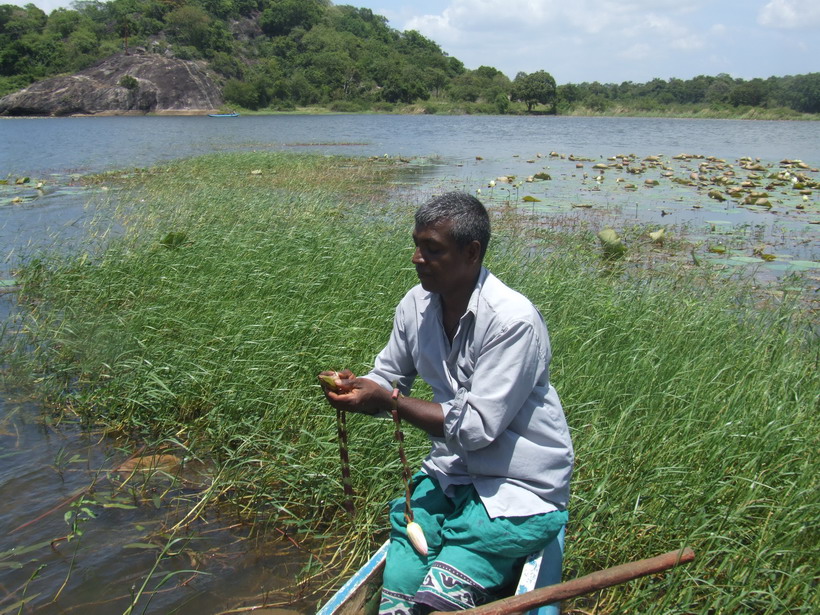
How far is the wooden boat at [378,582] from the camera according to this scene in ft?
5.75

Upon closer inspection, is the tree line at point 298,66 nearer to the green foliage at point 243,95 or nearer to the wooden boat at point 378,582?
the green foliage at point 243,95

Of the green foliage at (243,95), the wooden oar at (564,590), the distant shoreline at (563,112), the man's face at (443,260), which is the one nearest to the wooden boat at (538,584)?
the wooden oar at (564,590)

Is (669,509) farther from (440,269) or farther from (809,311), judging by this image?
(809,311)

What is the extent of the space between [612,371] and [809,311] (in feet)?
9.41

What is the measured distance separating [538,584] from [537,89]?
73.3m

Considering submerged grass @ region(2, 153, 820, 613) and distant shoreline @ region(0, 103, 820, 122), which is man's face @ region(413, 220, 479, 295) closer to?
submerged grass @ region(2, 153, 820, 613)

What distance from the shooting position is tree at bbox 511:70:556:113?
7006cm

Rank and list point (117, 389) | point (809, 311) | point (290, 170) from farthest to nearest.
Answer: point (290, 170), point (809, 311), point (117, 389)

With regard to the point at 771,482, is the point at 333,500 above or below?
below

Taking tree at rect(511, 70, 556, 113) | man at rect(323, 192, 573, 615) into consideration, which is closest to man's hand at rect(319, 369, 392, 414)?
man at rect(323, 192, 573, 615)

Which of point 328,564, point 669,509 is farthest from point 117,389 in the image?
point 669,509

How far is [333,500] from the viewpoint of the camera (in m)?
2.90

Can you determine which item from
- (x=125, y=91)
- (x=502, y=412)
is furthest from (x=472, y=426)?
(x=125, y=91)

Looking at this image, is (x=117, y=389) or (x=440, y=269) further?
(x=117, y=389)
